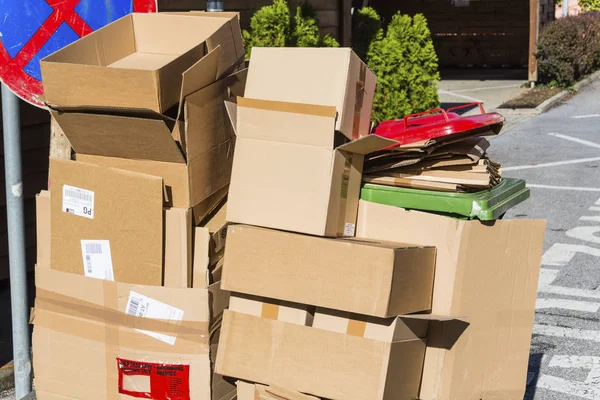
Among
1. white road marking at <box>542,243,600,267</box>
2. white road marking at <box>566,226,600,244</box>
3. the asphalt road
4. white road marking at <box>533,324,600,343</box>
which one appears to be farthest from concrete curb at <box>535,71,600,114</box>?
white road marking at <box>533,324,600,343</box>

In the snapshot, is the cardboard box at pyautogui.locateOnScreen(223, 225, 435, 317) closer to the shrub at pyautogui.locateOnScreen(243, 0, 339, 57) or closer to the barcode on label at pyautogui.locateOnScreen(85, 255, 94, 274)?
the barcode on label at pyautogui.locateOnScreen(85, 255, 94, 274)

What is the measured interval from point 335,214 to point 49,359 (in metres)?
1.39

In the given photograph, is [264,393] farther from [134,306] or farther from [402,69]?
[402,69]

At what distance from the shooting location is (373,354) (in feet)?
9.77

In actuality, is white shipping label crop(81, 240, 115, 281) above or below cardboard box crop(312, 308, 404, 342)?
above

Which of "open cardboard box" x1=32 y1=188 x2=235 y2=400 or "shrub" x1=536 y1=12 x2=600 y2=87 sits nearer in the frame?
"open cardboard box" x1=32 y1=188 x2=235 y2=400

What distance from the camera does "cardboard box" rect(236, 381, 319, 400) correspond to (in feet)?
10.2

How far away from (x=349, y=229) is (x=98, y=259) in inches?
38.8

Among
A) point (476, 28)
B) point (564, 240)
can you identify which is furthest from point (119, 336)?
point (476, 28)

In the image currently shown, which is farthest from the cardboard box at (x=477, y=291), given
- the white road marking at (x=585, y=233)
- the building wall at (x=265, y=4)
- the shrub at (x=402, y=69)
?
the shrub at (x=402, y=69)

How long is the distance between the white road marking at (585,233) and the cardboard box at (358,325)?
4.98m

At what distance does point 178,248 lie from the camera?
328 cm

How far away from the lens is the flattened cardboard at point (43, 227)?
353 centimetres

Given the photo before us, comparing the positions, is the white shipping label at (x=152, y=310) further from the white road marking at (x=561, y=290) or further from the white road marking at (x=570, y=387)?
the white road marking at (x=561, y=290)
